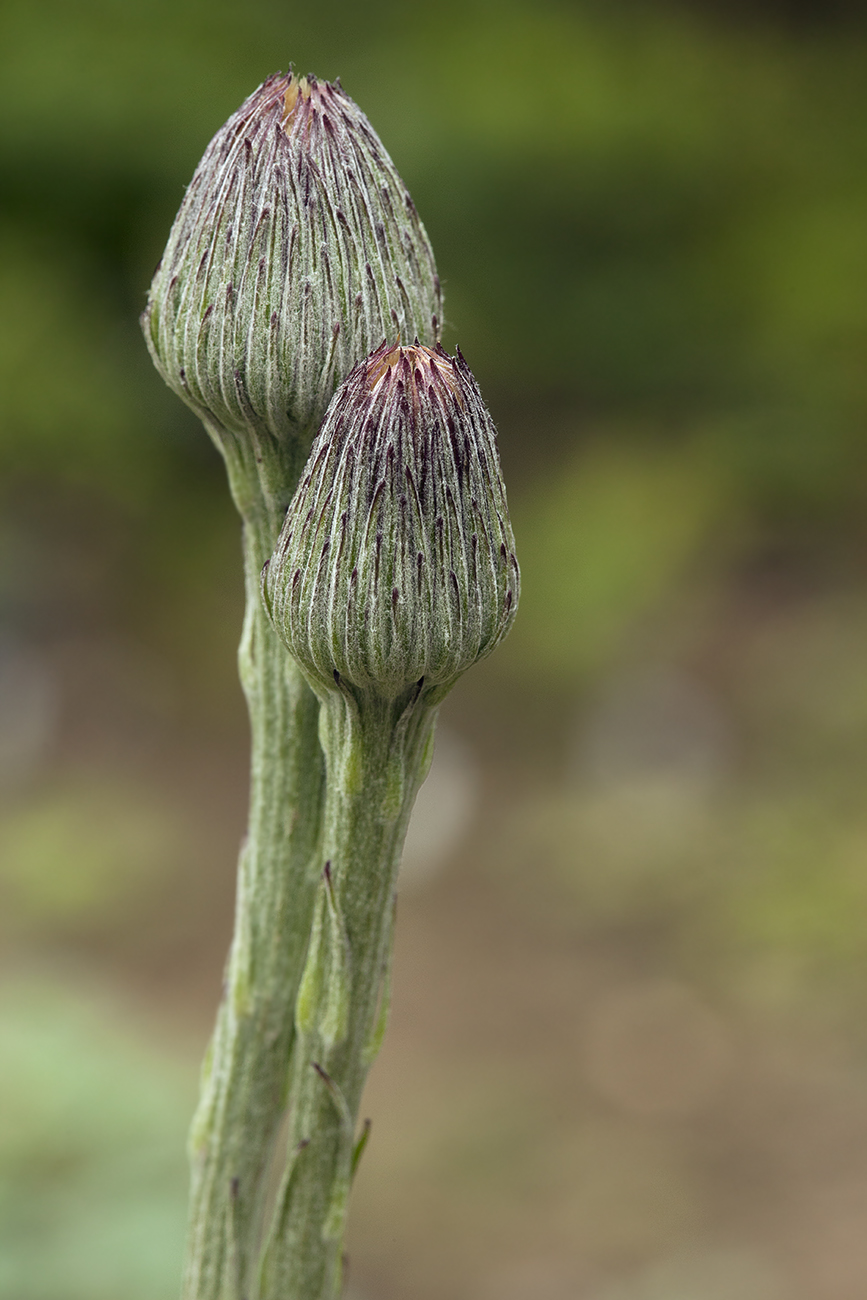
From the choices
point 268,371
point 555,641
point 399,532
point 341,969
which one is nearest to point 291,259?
point 268,371

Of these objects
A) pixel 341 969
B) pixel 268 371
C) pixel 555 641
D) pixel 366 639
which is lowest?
pixel 341 969

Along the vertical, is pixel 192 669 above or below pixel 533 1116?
above

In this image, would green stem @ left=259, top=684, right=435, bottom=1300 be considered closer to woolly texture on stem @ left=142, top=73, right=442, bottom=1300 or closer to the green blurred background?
woolly texture on stem @ left=142, top=73, right=442, bottom=1300

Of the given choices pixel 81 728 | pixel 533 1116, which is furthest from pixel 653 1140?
pixel 81 728

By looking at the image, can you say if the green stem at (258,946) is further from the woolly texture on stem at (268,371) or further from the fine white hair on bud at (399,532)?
the fine white hair on bud at (399,532)

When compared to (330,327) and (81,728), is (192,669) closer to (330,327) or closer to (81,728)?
(81,728)

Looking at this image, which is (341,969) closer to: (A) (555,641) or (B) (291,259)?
(B) (291,259)

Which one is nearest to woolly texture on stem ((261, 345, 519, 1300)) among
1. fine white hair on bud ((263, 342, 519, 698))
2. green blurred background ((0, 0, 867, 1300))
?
fine white hair on bud ((263, 342, 519, 698))

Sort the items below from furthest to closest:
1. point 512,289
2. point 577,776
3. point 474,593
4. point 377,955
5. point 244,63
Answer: point 512,289
point 244,63
point 577,776
point 377,955
point 474,593
